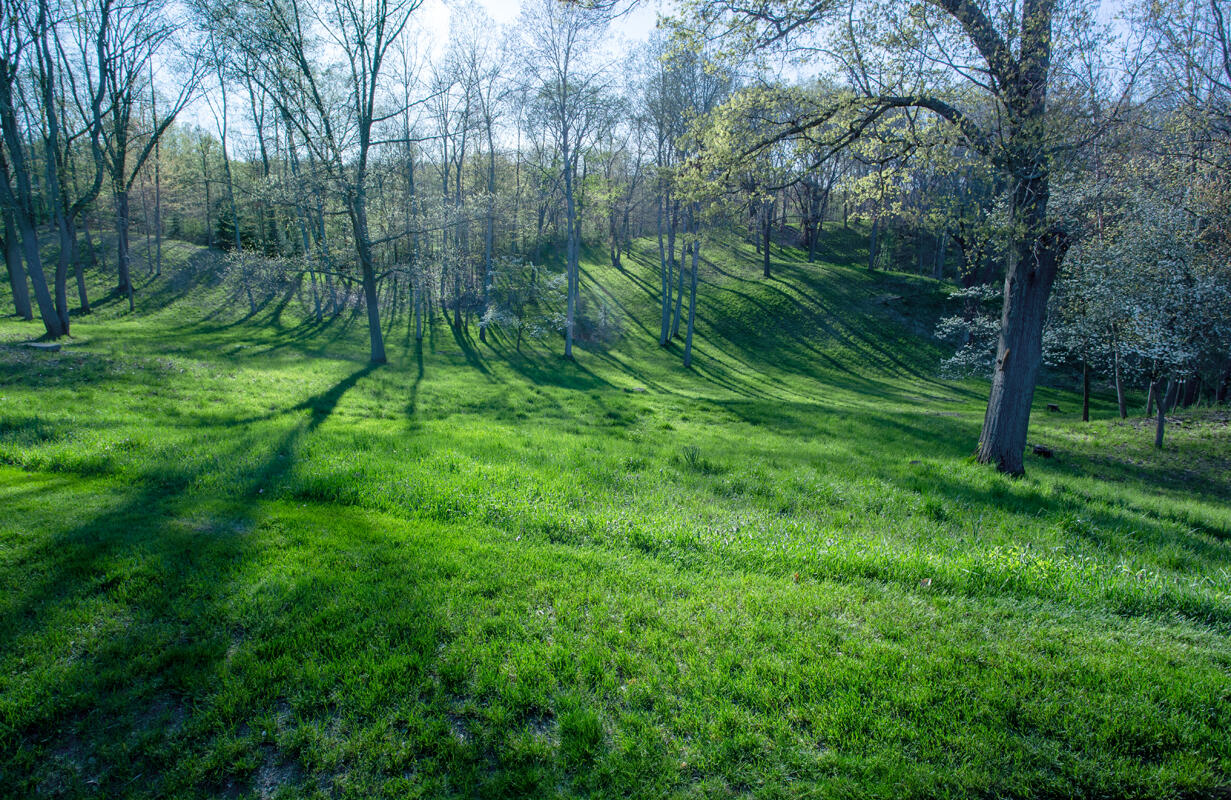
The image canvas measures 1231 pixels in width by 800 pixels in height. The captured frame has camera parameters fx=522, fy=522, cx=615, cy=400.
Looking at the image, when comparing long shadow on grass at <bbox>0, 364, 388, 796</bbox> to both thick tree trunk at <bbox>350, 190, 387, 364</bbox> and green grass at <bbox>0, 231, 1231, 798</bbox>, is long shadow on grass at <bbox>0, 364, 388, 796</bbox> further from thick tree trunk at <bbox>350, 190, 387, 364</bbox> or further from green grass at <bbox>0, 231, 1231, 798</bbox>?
thick tree trunk at <bbox>350, 190, 387, 364</bbox>

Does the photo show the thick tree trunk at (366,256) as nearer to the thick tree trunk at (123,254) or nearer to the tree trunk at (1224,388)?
the thick tree trunk at (123,254)

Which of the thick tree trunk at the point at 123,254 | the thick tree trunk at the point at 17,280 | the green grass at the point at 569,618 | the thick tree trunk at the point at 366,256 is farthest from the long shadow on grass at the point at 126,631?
the thick tree trunk at the point at 123,254

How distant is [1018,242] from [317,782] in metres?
12.5

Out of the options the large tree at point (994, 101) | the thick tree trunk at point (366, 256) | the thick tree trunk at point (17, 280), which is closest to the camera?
the large tree at point (994, 101)

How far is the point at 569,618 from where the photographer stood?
166 inches

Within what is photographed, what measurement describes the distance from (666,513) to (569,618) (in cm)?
278

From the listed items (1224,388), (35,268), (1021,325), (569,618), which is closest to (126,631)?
(569,618)

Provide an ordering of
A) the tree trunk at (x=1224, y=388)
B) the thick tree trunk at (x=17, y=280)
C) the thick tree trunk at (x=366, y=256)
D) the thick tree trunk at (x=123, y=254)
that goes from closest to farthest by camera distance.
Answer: the thick tree trunk at (x=366, y=256)
the tree trunk at (x=1224, y=388)
the thick tree trunk at (x=17, y=280)
the thick tree trunk at (x=123, y=254)

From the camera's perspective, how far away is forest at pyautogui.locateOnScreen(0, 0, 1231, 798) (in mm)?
3088

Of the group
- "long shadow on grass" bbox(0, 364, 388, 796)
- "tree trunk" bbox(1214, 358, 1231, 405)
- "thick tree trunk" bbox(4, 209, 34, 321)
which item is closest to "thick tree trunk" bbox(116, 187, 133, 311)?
"thick tree trunk" bbox(4, 209, 34, 321)

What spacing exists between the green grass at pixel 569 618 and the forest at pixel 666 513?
0.10ft

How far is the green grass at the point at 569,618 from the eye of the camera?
296cm

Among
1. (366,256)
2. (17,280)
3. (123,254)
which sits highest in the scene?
(123,254)

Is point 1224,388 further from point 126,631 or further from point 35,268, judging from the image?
point 35,268
